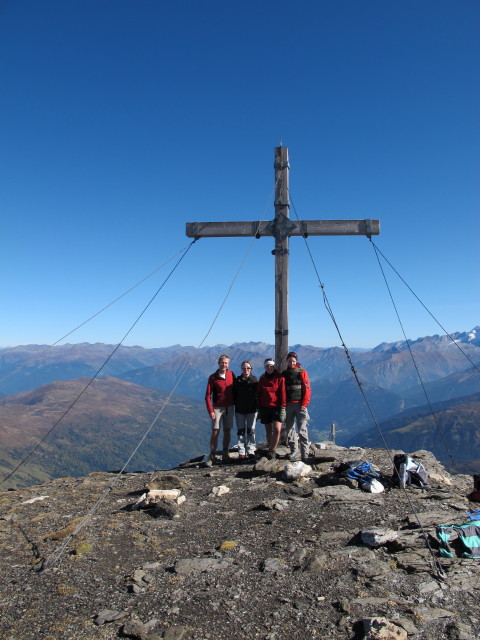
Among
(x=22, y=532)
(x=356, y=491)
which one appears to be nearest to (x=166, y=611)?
(x=22, y=532)

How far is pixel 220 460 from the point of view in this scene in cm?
1328

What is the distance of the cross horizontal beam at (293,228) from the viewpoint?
13539 mm

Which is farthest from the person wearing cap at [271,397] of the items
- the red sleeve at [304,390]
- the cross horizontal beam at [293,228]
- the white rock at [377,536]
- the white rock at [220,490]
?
the white rock at [377,536]

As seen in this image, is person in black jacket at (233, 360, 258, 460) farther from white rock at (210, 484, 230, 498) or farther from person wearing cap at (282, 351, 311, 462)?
white rock at (210, 484, 230, 498)

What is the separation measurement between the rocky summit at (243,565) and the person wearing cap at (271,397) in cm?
176

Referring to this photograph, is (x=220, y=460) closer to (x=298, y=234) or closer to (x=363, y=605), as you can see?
(x=298, y=234)

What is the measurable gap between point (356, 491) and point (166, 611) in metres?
5.20

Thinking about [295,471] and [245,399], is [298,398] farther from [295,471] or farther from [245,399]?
[295,471]

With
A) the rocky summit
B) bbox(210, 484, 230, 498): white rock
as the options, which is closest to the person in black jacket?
A: the rocky summit

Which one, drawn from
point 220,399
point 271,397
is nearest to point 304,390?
point 271,397

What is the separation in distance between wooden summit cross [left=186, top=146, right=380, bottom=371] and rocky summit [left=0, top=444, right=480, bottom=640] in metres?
4.71

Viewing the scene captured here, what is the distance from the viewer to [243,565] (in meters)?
6.45

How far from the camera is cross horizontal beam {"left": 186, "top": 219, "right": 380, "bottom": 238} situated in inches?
533

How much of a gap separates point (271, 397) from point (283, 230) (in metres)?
5.32
